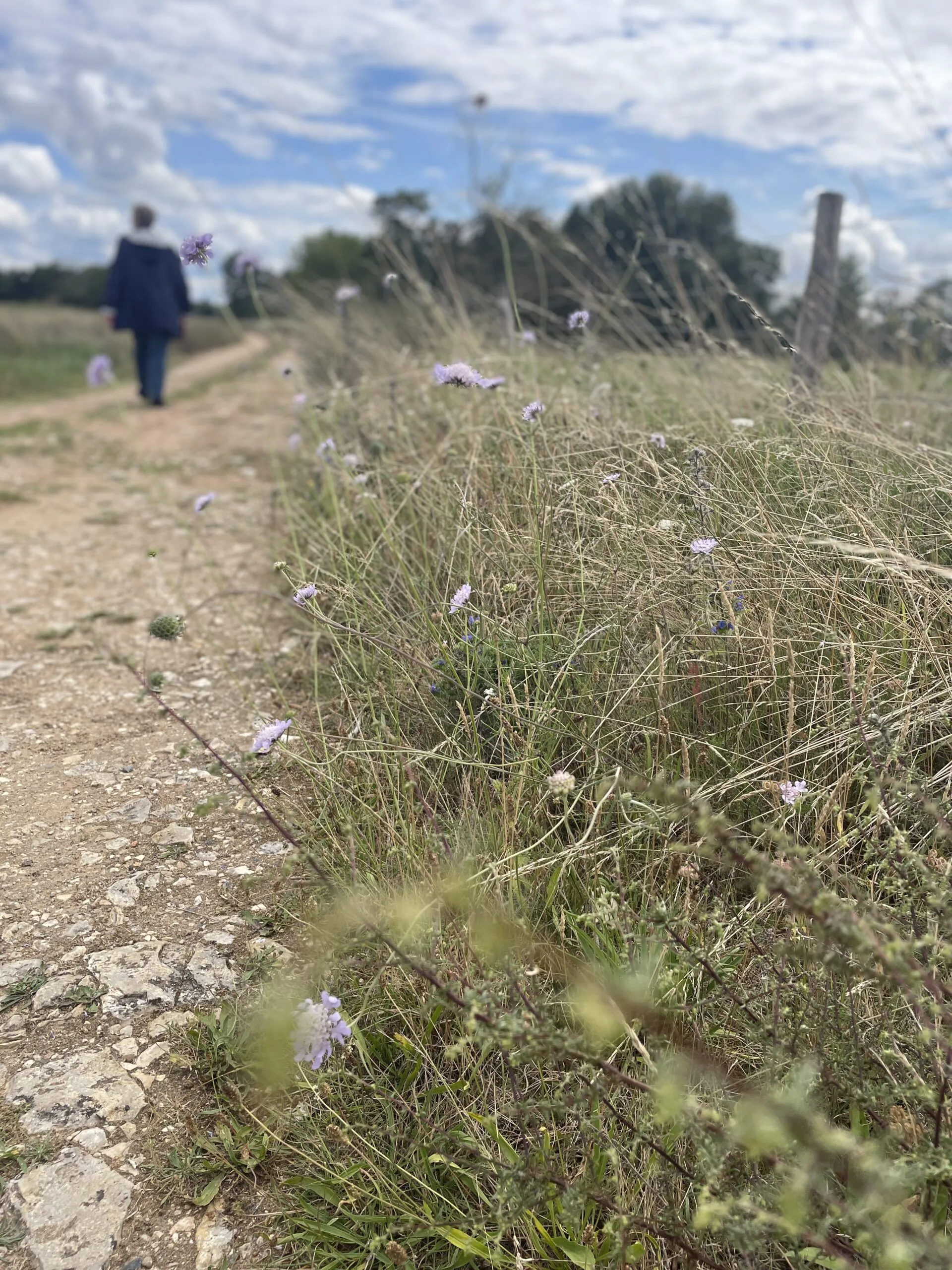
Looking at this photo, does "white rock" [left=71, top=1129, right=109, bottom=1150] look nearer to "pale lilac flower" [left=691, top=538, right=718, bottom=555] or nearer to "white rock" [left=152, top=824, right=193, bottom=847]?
"white rock" [left=152, top=824, right=193, bottom=847]

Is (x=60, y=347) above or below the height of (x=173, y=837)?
above

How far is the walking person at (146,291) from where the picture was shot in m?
7.86

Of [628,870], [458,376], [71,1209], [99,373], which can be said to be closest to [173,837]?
[71,1209]

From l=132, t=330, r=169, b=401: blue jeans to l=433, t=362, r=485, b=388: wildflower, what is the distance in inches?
263

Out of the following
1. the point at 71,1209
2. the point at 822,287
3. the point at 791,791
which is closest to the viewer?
the point at 71,1209

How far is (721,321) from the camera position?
4.65m

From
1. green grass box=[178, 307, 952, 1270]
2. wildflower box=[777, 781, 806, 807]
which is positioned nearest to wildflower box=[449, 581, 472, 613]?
green grass box=[178, 307, 952, 1270]

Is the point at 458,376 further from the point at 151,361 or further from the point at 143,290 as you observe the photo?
the point at 151,361

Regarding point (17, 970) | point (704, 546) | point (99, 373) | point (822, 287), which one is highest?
point (822, 287)

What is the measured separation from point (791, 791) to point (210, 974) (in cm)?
115

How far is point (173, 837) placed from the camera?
6.79ft

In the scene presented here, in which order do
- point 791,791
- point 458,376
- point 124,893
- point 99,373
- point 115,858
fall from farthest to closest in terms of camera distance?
point 99,373 < point 458,376 < point 115,858 < point 124,893 < point 791,791

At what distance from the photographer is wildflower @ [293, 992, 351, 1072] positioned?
52.8 inches

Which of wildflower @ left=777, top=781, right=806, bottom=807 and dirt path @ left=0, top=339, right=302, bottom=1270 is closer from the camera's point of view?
dirt path @ left=0, top=339, right=302, bottom=1270
